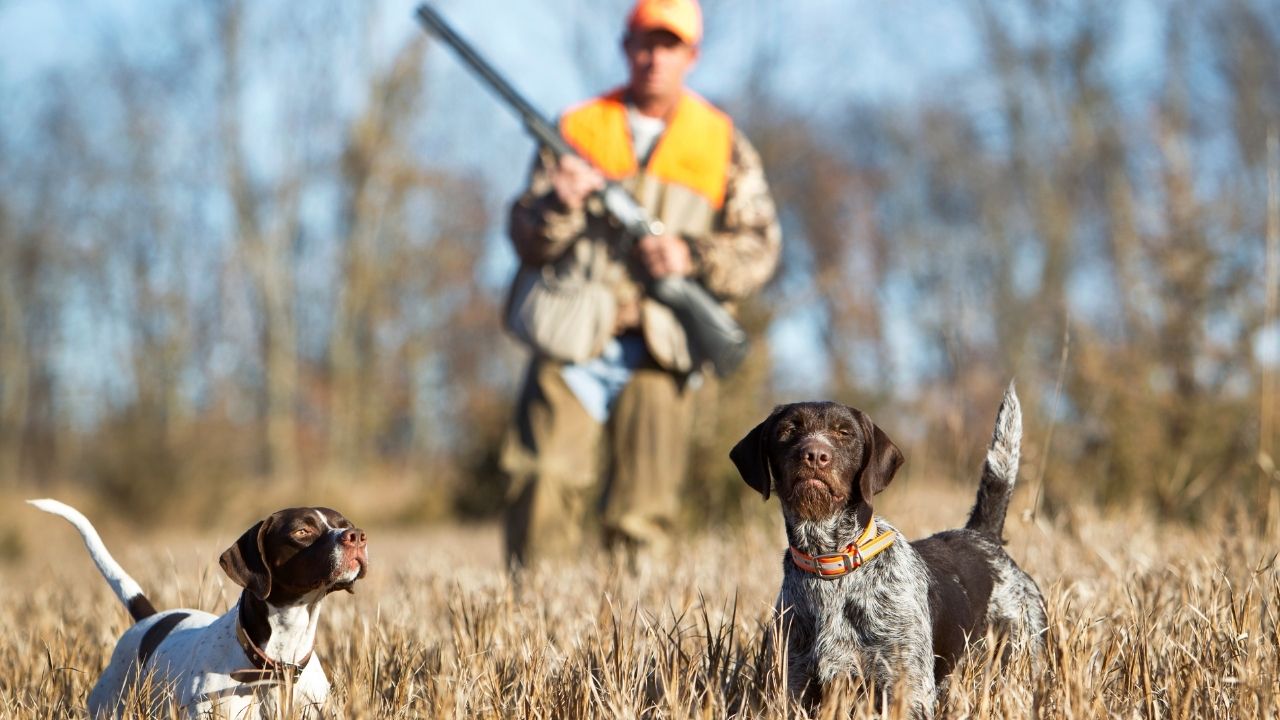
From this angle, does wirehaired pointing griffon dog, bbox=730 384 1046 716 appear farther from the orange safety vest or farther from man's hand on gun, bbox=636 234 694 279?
the orange safety vest

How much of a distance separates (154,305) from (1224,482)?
2985 centimetres

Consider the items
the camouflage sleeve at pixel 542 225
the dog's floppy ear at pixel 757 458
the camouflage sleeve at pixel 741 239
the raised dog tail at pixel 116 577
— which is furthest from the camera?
the camouflage sleeve at pixel 741 239

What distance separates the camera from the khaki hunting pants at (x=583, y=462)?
6043 millimetres

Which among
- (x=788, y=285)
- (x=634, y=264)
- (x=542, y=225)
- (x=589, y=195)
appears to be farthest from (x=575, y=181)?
(x=788, y=285)

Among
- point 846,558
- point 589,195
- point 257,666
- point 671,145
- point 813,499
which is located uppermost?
point 671,145

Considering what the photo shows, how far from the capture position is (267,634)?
9.54 ft

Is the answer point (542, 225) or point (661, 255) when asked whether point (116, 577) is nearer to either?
point (542, 225)

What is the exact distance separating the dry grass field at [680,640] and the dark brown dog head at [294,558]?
24 cm

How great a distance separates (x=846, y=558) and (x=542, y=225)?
3.29 meters

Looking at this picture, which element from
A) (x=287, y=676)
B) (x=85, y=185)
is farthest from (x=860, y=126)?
(x=287, y=676)

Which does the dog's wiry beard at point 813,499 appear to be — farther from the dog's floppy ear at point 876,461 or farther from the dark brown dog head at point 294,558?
the dark brown dog head at point 294,558

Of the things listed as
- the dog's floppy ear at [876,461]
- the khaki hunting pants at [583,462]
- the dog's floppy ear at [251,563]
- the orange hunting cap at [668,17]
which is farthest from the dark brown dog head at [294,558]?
the orange hunting cap at [668,17]

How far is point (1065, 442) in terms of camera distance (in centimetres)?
889

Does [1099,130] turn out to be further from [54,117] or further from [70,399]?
[70,399]
